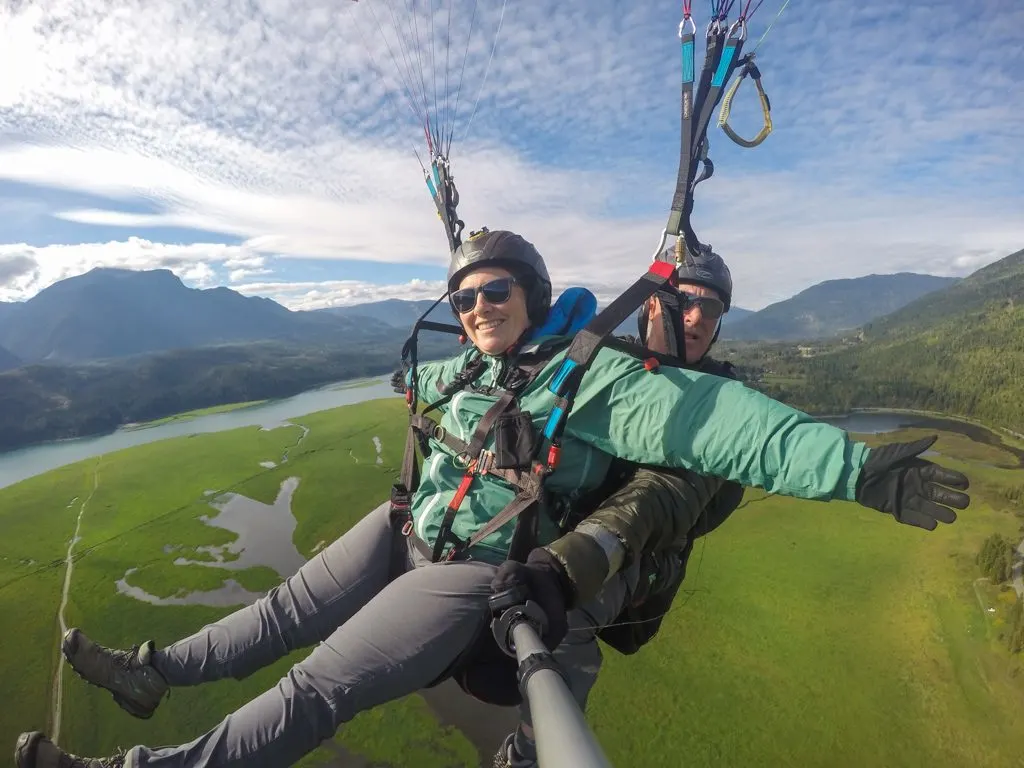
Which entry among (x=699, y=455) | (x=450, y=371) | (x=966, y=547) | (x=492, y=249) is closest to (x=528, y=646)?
(x=699, y=455)

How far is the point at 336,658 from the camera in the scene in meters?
2.12

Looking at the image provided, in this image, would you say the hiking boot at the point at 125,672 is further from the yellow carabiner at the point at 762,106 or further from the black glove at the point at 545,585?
the yellow carabiner at the point at 762,106

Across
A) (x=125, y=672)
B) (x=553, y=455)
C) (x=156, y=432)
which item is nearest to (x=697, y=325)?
(x=553, y=455)

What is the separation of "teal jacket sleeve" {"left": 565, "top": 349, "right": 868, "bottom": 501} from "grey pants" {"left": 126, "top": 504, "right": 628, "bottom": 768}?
0.80 meters

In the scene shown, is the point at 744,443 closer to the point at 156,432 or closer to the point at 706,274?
the point at 706,274

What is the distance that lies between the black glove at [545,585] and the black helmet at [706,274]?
93.3 inches

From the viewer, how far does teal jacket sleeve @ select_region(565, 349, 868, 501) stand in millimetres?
1718

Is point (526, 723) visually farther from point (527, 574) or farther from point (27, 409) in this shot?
point (27, 409)

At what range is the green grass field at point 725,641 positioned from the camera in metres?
20.8

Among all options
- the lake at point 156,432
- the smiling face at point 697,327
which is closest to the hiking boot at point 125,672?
the smiling face at point 697,327

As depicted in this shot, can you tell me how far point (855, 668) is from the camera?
80.4ft

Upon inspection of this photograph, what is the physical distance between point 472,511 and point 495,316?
990 millimetres

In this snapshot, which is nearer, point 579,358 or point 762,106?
point 579,358

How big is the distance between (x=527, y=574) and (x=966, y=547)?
4358 centimetres
